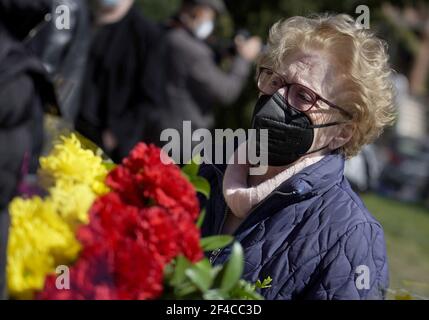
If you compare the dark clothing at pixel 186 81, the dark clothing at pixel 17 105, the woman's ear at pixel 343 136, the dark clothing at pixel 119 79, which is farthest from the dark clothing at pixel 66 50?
the woman's ear at pixel 343 136

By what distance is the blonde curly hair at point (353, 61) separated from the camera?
2691mm

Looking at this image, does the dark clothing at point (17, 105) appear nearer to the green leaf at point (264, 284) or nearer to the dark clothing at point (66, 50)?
the green leaf at point (264, 284)

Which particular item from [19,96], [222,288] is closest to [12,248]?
[222,288]

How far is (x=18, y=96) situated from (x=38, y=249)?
793mm

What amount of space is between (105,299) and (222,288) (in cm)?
24

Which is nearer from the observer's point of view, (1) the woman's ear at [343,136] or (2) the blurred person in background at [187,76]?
(1) the woman's ear at [343,136]

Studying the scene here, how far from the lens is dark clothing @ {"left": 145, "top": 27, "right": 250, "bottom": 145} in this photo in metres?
6.39

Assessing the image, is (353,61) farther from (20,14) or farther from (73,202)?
(73,202)

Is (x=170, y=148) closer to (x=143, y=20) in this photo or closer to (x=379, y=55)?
(x=379, y=55)

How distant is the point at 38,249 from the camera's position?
72.0 inches

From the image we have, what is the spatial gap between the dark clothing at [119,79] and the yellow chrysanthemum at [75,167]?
4005mm

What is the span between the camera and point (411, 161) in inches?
846

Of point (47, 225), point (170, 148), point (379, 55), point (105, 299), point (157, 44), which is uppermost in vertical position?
point (157, 44)

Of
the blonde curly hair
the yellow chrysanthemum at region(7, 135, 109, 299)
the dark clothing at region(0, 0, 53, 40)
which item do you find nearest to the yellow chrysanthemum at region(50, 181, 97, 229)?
the yellow chrysanthemum at region(7, 135, 109, 299)
